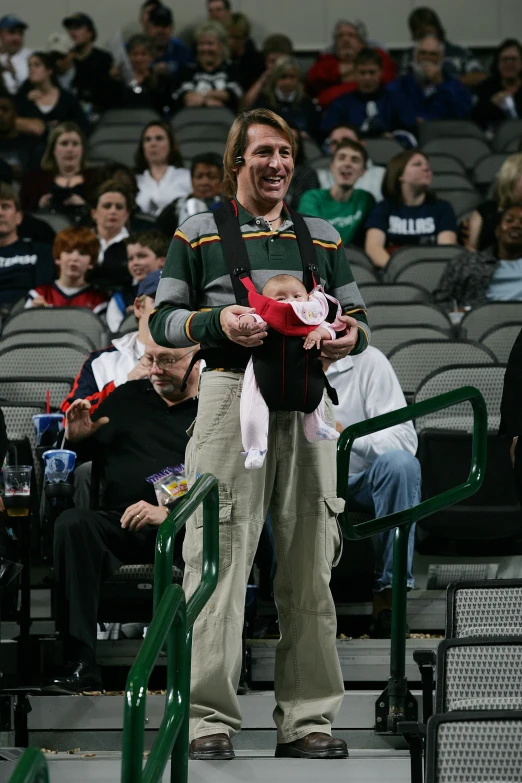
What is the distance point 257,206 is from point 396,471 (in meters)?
1.29

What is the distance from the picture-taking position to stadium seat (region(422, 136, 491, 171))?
11047 millimetres

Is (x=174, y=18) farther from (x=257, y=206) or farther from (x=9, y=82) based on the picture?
(x=257, y=206)

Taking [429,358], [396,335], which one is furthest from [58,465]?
[396,335]

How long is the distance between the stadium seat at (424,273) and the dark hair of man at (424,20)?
579 cm

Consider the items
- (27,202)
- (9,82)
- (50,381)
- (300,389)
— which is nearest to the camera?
(300,389)

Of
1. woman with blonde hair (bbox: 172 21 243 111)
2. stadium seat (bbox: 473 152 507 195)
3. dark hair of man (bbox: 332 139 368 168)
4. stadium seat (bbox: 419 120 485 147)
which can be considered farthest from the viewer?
woman with blonde hair (bbox: 172 21 243 111)

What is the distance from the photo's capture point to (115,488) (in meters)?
4.62

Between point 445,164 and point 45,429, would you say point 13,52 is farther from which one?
point 45,429


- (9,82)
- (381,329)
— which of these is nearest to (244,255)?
(381,329)

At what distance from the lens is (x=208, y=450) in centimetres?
345

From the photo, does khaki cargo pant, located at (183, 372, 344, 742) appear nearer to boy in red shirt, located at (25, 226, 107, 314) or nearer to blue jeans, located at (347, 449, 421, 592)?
blue jeans, located at (347, 449, 421, 592)

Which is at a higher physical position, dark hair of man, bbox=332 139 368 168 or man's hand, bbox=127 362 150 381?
dark hair of man, bbox=332 139 368 168

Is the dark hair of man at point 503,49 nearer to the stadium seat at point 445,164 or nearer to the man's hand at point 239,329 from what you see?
the stadium seat at point 445,164

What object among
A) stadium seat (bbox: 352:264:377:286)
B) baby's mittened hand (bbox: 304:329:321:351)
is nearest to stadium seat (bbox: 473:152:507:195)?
stadium seat (bbox: 352:264:377:286)
